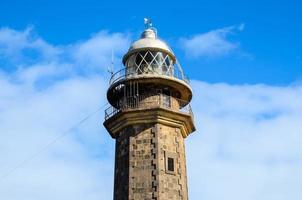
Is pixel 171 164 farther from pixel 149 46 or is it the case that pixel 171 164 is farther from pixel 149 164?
pixel 149 46

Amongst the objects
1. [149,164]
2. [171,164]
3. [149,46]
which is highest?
[149,46]

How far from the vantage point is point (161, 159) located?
2525 centimetres

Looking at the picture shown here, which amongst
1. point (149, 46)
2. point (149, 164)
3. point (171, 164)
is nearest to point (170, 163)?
point (171, 164)

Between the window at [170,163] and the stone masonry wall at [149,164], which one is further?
the window at [170,163]

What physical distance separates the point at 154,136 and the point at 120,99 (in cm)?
300

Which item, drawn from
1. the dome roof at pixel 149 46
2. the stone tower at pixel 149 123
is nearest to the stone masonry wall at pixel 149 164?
the stone tower at pixel 149 123

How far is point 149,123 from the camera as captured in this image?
26047 millimetres

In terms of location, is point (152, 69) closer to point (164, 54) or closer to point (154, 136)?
point (164, 54)

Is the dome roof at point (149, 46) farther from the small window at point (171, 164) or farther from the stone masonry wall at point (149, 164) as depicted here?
the small window at point (171, 164)

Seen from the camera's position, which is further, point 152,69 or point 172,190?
→ point 152,69

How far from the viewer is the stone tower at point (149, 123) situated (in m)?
24.9

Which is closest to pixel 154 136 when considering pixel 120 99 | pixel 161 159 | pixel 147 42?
pixel 161 159

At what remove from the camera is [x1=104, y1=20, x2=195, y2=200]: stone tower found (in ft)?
81.7

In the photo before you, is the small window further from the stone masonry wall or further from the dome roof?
the dome roof
